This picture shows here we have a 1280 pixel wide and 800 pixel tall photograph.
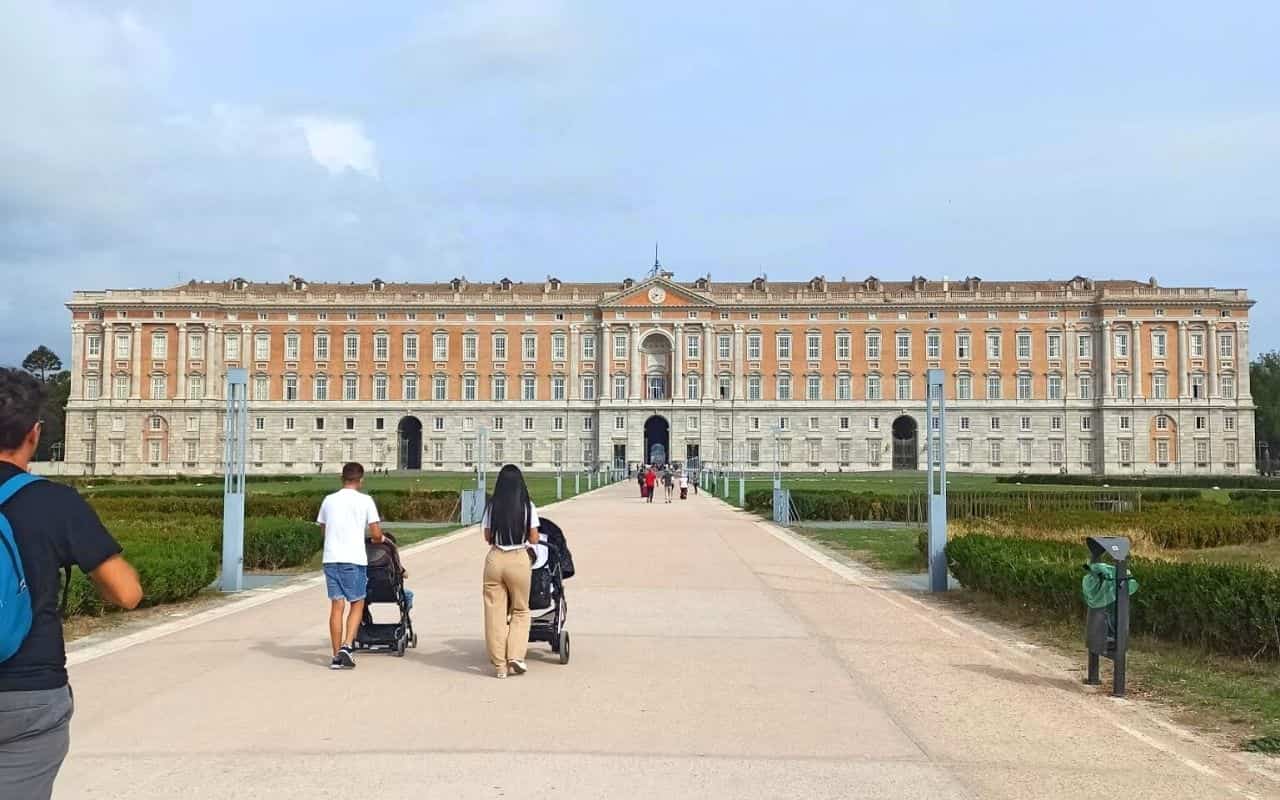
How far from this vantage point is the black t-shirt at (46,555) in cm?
314

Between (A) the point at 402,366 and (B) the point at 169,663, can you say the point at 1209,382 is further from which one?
(B) the point at 169,663

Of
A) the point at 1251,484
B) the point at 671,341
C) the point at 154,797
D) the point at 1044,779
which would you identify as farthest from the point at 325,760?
the point at 671,341

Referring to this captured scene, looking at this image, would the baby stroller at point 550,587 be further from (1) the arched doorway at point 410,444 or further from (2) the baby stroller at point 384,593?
(1) the arched doorway at point 410,444

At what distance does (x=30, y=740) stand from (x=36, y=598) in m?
0.40

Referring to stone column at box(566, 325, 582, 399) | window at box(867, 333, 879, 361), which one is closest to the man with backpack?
stone column at box(566, 325, 582, 399)

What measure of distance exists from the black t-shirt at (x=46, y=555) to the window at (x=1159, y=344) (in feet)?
288

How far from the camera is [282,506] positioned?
85.0 ft

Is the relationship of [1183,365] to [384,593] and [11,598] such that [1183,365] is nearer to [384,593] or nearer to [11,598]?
[384,593]

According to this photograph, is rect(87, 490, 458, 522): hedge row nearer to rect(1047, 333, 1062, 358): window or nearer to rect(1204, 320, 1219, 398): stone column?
rect(1047, 333, 1062, 358): window

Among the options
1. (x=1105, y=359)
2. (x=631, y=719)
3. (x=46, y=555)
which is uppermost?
(x=1105, y=359)

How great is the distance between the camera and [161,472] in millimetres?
83375

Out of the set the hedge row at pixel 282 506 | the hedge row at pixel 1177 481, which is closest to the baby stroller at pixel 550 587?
the hedge row at pixel 282 506

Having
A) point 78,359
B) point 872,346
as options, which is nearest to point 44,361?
point 78,359

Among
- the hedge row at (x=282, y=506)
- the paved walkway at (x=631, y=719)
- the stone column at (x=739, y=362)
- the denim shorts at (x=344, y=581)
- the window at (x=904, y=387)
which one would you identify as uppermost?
the stone column at (x=739, y=362)
